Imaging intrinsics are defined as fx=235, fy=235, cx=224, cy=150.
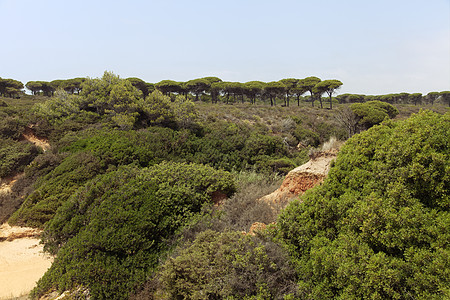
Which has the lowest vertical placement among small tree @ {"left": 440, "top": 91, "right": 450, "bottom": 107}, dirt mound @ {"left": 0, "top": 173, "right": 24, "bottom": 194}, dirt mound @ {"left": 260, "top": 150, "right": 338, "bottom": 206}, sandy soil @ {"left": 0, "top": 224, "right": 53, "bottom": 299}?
sandy soil @ {"left": 0, "top": 224, "right": 53, "bottom": 299}

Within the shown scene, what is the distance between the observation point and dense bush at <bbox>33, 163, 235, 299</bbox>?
14.2 ft

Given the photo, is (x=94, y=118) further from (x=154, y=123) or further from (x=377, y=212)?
(x=377, y=212)

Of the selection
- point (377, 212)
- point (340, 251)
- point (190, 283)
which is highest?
point (377, 212)

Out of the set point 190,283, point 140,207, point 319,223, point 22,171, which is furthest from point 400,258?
point 22,171

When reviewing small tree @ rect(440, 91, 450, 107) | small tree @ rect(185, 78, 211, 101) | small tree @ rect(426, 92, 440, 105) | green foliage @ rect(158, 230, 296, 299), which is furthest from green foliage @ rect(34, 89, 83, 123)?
small tree @ rect(426, 92, 440, 105)

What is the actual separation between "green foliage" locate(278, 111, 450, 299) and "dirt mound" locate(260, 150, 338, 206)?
2.33 metres

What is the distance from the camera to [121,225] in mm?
4941

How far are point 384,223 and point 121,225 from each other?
4.66m

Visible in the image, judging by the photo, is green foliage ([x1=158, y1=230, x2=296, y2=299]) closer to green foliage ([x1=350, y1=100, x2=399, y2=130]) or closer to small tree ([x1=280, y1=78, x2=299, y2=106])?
green foliage ([x1=350, y1=100, x2=399, y2=130])

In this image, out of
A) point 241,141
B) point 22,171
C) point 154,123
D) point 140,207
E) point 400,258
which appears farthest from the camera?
point 154,123

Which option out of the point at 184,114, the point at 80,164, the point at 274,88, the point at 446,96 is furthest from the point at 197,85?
the point at 446,96

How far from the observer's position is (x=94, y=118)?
14117mm

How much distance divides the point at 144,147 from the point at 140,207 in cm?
525

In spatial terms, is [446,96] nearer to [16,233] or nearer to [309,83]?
[309,83]
